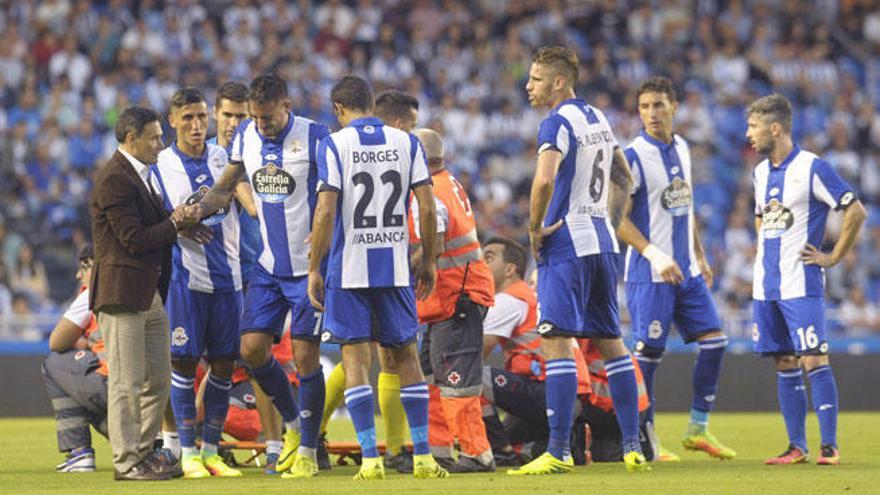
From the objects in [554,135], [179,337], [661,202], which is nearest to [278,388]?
[179,337]

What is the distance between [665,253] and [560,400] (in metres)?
2.52

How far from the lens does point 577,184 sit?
10.2 metres

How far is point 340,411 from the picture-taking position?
18.3 meters

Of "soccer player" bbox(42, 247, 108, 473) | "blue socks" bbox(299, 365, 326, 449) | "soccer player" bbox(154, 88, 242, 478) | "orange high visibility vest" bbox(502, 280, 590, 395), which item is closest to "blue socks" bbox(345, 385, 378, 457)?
"blue socks" bbox(299, 365, 326, 449)

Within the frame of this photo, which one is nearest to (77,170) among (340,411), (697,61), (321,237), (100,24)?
(100,24)

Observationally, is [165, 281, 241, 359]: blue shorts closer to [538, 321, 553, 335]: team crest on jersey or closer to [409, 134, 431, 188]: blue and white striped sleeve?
[409, 134, 431, 188]: blue and white striped sleeve

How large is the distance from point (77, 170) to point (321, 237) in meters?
13.2

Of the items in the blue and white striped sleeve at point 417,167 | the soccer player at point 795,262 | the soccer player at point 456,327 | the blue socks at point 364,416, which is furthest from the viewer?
the soccer player at point 795,262

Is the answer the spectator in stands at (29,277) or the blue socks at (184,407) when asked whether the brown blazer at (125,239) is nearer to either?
the blue socks at (184,407)

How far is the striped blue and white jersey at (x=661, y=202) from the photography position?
1227 centimetres

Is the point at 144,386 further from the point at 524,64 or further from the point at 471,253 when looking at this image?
the point at 524,64

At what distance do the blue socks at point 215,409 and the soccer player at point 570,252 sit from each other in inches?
81.2

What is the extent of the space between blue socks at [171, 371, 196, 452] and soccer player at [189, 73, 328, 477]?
19.4 inches

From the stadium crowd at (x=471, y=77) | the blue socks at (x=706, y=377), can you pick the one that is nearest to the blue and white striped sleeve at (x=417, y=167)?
the blue socks at (x=706, y=377)
